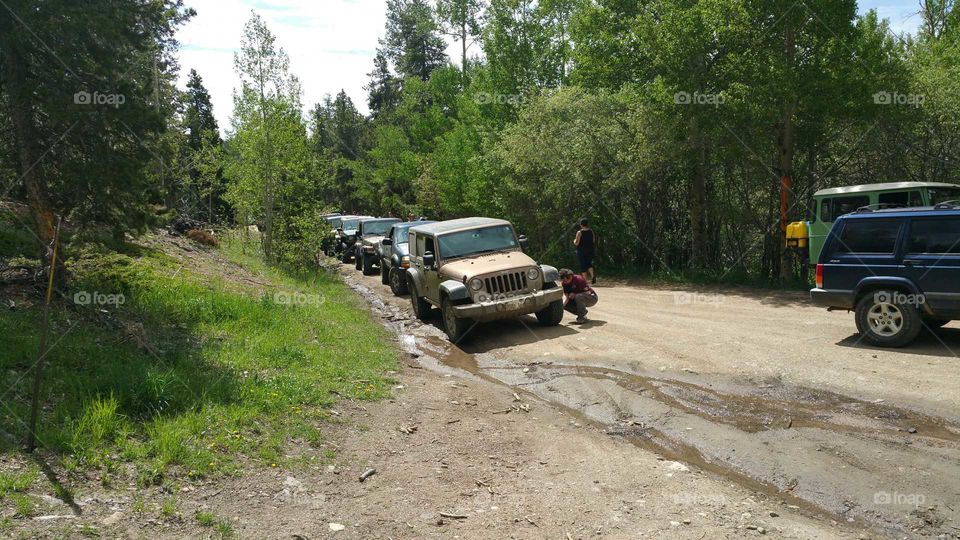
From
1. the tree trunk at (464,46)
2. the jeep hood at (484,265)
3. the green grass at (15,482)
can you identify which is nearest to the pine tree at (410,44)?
Answer: the tree trunk at (464,46)

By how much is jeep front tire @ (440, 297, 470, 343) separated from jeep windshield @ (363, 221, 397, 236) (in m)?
12.5

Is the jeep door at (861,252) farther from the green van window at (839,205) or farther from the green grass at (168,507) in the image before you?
the green grass at (168,507)

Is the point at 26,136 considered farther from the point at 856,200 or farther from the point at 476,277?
Answer: the point at 856,200

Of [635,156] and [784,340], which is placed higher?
[635,156]

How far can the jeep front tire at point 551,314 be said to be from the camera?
10.8m

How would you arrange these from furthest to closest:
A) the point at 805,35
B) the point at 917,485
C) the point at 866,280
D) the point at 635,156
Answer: the point at 635,156 → the point at 805,35 → the point at 866,280 → the point at 917,485

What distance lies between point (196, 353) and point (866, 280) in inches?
353

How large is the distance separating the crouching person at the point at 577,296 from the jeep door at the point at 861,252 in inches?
152

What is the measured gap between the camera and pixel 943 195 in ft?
39.2

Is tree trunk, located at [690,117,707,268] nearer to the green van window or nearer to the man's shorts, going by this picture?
the green van window

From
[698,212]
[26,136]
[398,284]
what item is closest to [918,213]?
[698,212]

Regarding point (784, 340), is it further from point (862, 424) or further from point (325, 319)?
point (325, 319)

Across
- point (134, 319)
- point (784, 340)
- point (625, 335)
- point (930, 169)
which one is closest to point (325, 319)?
point (134, 319)

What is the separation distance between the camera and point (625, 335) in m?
9.96
